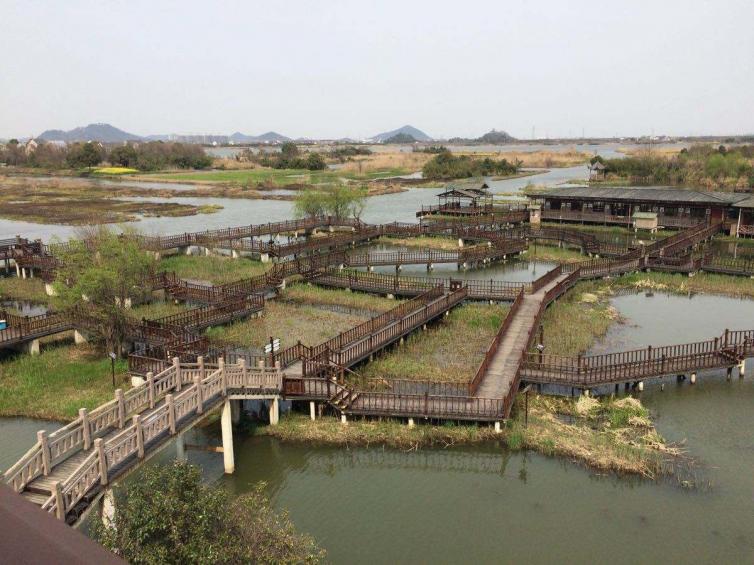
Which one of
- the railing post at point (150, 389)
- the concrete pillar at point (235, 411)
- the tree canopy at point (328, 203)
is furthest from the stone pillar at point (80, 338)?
the tree canopy at point (328, 203)

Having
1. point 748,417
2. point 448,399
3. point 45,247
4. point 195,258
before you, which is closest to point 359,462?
point 448,399

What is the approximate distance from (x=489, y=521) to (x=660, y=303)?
80.6ft

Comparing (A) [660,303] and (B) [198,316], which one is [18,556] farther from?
(A) [660,303]

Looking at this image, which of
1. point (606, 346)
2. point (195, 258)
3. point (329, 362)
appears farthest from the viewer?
point (195, 258)

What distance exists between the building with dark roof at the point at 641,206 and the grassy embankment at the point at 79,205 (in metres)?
45.1

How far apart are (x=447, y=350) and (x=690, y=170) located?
8899 centimetres

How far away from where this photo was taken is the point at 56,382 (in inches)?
950

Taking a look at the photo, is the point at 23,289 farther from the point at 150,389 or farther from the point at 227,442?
the point at 227,442

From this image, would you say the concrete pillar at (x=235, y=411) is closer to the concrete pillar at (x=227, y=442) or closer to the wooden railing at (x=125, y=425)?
the wooden railing at (x=125, y=425)

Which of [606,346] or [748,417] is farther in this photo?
[606,346]

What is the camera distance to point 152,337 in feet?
86.3

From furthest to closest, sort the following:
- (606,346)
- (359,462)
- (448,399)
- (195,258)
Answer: (195,258), (606,346), (448,399), (359,462)

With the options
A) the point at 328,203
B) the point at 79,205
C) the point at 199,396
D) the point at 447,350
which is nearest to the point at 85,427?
the point at 199,396

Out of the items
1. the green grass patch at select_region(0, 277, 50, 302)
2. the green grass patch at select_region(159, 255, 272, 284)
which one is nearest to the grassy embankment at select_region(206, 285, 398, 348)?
the green grass patch at select_region(159, 255, 272, 284)
